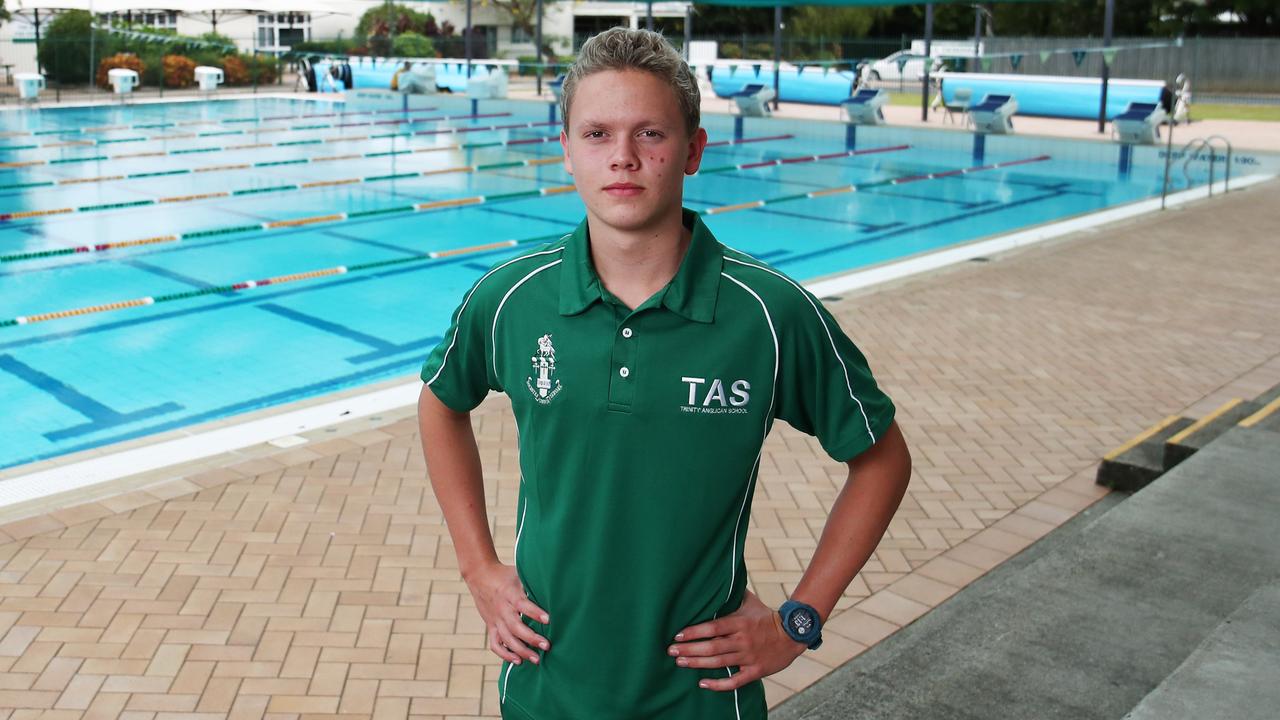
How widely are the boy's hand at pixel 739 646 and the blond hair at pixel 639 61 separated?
68 centimetres

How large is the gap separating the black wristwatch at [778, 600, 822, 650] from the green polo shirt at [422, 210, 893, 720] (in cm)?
8

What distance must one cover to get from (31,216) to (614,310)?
477 inches

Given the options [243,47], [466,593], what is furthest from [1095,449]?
[243,47]

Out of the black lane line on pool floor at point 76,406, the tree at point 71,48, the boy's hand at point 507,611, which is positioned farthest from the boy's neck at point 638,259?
the tree at point 71,48

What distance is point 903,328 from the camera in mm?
7699

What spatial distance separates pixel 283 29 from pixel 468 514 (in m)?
47.6

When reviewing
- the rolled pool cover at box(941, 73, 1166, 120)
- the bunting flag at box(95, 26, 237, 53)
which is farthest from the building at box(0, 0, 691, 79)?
the rolled pool cover at box(941, 73, 1166, 120)

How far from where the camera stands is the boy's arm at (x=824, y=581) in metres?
1.72

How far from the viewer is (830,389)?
1769mm

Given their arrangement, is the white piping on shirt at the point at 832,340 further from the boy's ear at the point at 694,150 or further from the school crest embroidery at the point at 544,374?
the school crest embroidery at the point at 544,374

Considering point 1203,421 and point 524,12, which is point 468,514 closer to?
point 1203,421

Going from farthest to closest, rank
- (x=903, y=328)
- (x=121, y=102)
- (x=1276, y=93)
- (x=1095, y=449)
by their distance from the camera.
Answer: (x=1276, y=93)
(x=121, y=102)
(x=903, y=328)
(x=1095, y=449)

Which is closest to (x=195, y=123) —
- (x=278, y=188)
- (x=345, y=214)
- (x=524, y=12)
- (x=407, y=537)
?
(x=278, y=188)

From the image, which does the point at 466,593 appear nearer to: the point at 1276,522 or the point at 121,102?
the point at 1276,522
